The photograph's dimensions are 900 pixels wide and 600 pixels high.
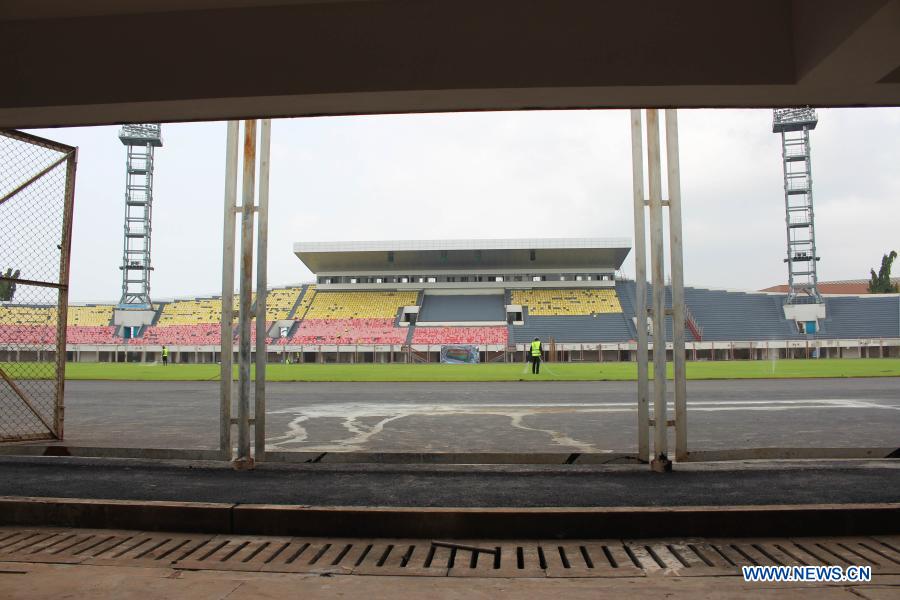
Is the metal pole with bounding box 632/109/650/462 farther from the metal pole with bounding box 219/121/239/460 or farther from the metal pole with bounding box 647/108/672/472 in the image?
the metal pole with bounding box 219/121/239/460

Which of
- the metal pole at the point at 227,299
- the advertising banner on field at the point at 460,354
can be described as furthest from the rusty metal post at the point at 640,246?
the advertising banner on field at the point at 460,354

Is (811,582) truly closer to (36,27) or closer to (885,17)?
(885,17)

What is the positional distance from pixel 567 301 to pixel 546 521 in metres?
61.3

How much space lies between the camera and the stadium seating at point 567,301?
62156 millimetres

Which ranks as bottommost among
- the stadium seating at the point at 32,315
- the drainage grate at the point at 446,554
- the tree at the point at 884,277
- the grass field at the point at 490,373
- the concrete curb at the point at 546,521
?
the grass field at the point at 490,373

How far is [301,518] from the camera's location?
14.7 ft

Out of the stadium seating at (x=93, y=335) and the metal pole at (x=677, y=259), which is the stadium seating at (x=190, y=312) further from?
the metal pole at (x=677, y=259)

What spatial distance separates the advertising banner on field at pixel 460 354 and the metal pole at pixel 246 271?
143ft

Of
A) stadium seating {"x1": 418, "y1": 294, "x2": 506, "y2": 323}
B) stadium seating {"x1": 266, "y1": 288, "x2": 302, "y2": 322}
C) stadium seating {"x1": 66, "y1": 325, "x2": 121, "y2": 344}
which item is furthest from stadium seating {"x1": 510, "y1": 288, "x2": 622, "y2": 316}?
stadium seating {"x1": 66, "y1": 325, "x2": 121, "y2": 344}

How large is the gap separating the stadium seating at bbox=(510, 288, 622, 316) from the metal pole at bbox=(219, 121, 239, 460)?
56.3 metres

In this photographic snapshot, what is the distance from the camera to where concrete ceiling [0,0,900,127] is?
477cm

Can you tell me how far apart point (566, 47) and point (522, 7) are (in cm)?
45

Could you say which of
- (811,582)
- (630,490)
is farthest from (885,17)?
(630,490)

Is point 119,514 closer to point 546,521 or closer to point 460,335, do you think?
point 546,521
